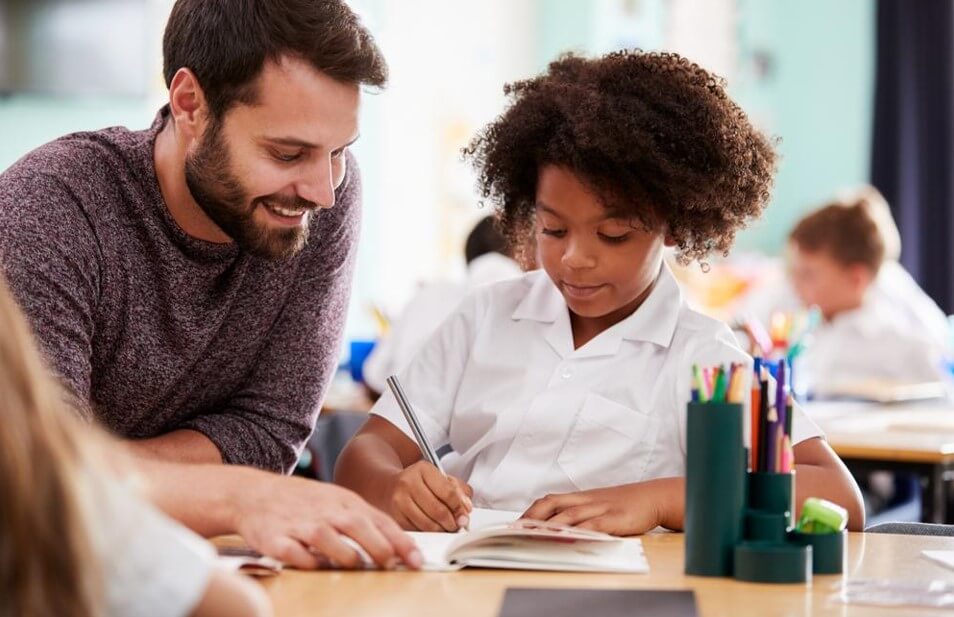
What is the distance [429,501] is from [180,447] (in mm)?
386

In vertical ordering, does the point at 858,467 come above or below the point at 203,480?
below

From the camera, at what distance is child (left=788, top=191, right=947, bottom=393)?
441 centimetres

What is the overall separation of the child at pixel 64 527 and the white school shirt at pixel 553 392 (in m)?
0.91

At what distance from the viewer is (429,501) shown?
153cm

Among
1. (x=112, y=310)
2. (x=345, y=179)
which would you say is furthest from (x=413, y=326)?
(x=112, y=310)

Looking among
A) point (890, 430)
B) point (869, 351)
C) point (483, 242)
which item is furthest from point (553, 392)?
point (869, 351)

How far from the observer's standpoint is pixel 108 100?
4.56m

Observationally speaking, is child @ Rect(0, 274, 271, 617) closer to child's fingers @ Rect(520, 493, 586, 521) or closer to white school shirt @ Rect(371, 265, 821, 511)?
child's fingers @ Rect(520, 493, 586, 521)

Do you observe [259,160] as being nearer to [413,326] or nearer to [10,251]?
[10,251]

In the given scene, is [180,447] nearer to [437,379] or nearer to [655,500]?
[437,379]

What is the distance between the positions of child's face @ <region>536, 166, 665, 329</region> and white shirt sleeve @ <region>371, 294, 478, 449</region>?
17 cm

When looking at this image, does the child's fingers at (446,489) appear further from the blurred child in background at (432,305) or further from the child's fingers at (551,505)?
the blurred child in background at (432,305)

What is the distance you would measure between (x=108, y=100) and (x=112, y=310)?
306 cm

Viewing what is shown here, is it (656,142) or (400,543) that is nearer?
(400,543)
